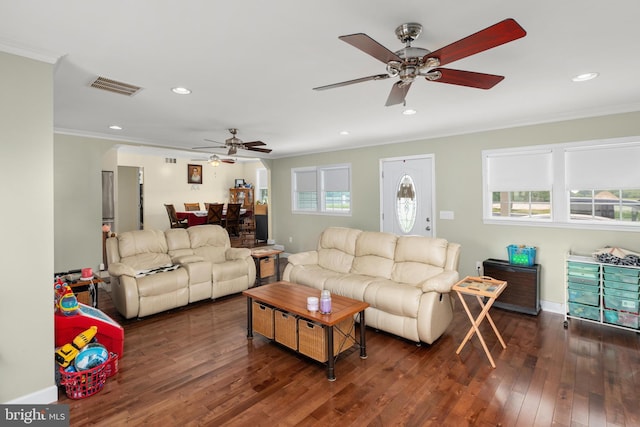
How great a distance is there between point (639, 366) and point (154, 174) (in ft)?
35.1

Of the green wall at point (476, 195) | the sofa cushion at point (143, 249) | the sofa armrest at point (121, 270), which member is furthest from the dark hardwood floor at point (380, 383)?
the sofa cushion at point (143, 249)

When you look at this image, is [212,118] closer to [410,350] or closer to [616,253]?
[410,350]

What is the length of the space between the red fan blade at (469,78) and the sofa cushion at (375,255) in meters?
2.23

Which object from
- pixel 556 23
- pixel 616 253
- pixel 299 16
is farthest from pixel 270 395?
pixel 616 253

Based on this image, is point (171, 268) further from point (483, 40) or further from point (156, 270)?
point (483, 40)

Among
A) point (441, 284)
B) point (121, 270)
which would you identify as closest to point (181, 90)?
point (121, 270)

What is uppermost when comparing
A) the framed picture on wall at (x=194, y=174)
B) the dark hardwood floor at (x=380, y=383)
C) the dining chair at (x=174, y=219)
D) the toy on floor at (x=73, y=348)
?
the framed picture on wall at (x=194, y=174)

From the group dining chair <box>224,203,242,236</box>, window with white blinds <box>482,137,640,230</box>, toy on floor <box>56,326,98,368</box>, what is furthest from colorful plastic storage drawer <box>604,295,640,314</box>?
dining chair <box>224,203,242,236</box>

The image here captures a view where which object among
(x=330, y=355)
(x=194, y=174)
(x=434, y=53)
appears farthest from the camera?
(x=194, y=174)

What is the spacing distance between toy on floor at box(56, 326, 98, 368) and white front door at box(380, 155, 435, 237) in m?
4.52

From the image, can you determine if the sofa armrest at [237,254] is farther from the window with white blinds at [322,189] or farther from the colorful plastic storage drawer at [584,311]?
the colorful plastic storage drawer at [584,311]

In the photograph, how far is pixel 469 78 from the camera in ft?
6.57

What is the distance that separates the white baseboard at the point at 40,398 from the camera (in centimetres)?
216

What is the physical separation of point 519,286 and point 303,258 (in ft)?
9.20
